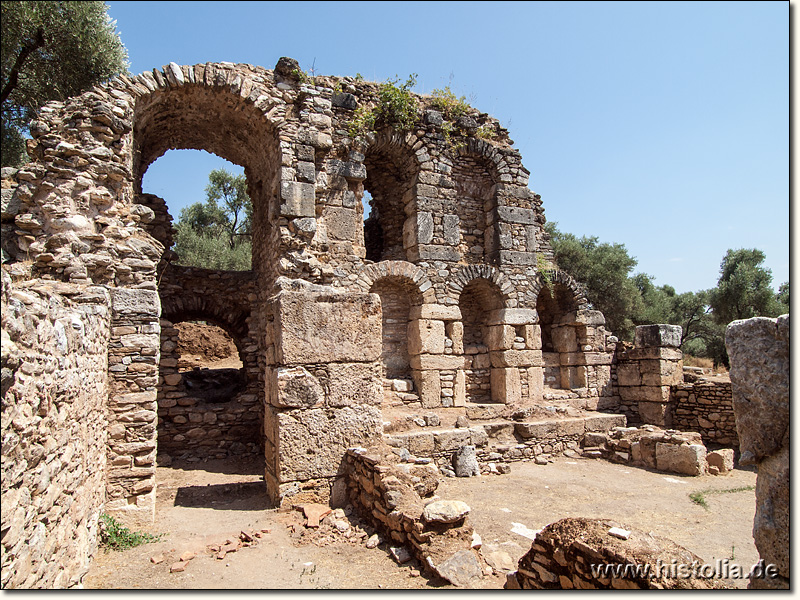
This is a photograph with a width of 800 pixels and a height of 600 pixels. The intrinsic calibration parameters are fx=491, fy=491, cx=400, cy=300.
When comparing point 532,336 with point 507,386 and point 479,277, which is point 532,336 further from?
point 479,277

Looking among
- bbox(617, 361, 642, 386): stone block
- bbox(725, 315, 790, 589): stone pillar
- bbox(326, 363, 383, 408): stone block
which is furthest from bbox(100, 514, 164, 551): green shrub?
bbox(617, 361, 642, 386): stone block

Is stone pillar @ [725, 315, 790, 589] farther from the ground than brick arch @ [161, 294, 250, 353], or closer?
closer

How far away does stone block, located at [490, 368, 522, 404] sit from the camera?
1096cm

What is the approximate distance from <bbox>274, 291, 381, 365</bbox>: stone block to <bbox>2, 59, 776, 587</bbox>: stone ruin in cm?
3

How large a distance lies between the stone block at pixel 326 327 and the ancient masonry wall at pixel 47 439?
73.1 inches

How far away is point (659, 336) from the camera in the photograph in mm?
11484

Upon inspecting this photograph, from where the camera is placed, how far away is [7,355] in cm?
231

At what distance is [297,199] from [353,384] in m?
3.34

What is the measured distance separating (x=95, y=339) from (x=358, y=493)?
3127 mm

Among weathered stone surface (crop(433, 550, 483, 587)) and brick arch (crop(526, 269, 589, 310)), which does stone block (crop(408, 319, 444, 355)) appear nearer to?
brick arch (crop(526, 269, 589, 310))

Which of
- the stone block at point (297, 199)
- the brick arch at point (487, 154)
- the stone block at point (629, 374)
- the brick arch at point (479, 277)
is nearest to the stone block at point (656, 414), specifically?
the stone block at point (629, 374)

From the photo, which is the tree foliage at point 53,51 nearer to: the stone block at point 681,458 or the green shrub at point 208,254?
the green shrub at point 208,254

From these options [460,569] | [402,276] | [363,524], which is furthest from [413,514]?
[402,276]

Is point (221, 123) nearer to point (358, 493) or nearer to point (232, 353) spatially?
point (358, 493)
